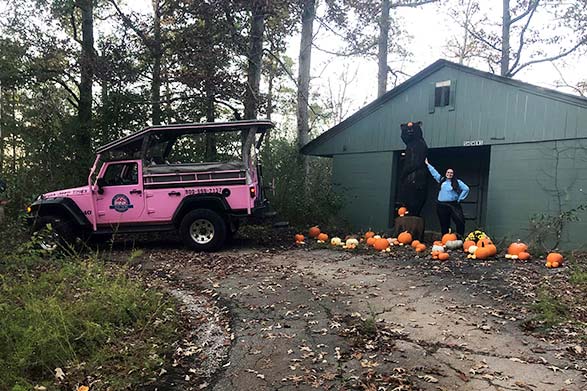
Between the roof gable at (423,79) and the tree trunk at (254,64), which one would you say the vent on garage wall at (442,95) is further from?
the tree trunk at (254,64)

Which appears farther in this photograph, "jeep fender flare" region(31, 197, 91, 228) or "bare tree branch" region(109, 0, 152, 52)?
"bare tree branch" region(109, 0, 152, 52)

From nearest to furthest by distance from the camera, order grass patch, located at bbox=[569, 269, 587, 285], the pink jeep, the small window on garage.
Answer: grass patch, located at bbox=[569, 269, 587, 285] < the pink jeep < the small window on garage

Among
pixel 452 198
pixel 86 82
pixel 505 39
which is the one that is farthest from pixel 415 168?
pixel 505 39

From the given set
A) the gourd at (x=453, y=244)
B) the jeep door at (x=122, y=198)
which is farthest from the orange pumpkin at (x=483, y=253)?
the jeep door at (x=122, y=198)

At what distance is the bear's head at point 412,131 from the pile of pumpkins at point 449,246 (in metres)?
2.33

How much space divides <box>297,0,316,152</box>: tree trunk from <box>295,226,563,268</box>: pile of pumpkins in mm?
4617

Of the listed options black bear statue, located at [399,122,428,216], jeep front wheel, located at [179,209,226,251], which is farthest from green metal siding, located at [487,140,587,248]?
jeep front wheel, located at [179,209,226,251]

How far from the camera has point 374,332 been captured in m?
4.43

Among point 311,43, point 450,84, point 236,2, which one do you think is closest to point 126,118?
point 236,2

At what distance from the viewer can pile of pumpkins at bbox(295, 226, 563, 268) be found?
26.0 ft

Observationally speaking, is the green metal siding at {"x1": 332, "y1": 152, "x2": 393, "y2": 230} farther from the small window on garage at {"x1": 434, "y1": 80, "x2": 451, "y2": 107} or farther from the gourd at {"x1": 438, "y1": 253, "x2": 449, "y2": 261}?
the gourd at {"x1": 438, "y1": 253, "x2": 449, "y2": 261}

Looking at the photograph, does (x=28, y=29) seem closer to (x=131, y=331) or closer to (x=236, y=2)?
(x=236, y=2)

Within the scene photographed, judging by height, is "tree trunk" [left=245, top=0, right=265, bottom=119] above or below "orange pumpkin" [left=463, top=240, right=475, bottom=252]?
above

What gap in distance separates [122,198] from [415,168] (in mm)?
6731
